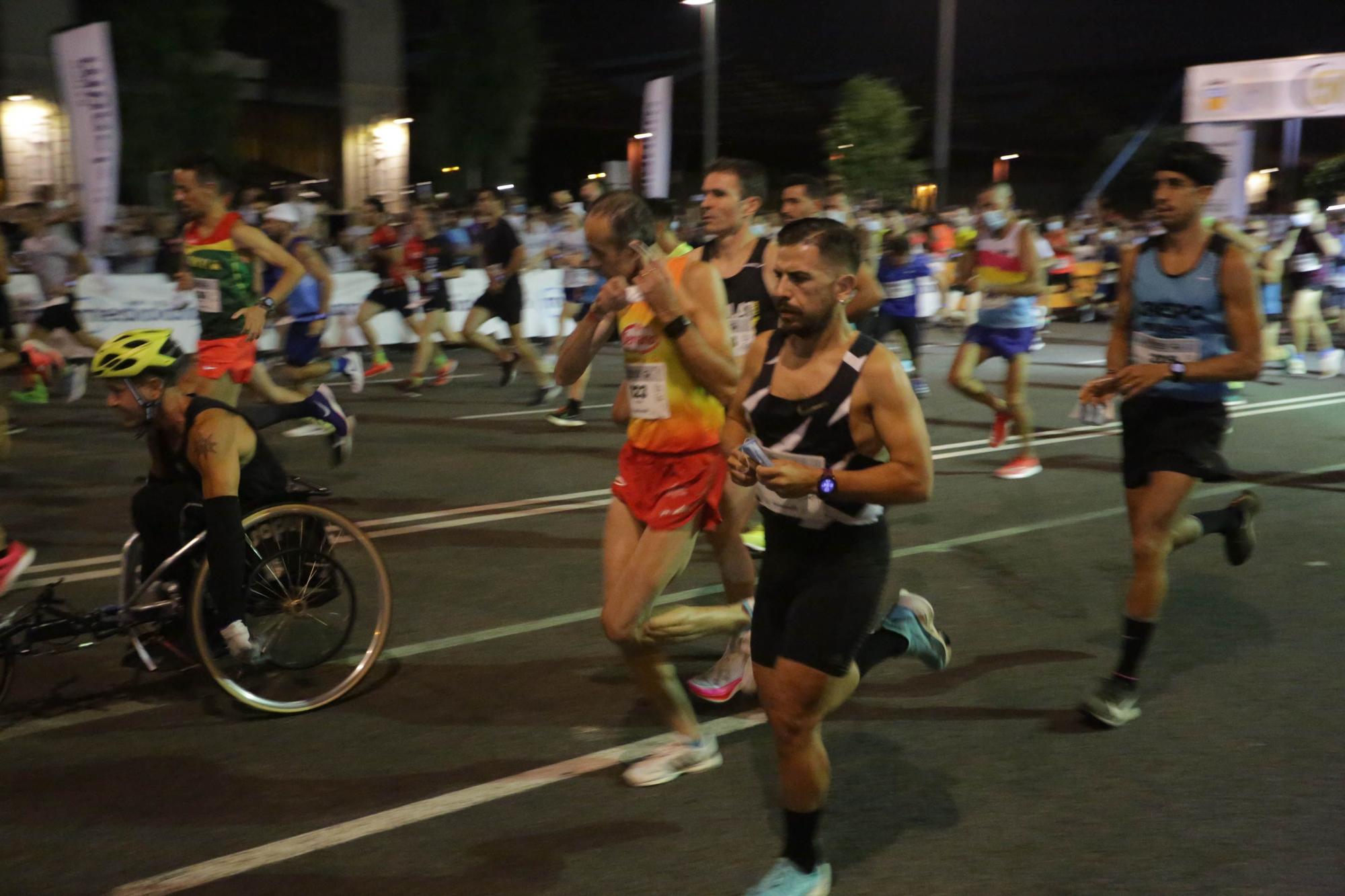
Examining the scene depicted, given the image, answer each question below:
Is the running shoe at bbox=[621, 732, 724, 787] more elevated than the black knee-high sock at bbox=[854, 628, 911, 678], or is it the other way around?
the black knee-high sock at bbox=[854, 628, 911, 678]

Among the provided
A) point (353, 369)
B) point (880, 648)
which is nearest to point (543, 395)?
point (353, 369)

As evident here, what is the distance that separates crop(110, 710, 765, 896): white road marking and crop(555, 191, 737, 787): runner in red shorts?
8.5 inches

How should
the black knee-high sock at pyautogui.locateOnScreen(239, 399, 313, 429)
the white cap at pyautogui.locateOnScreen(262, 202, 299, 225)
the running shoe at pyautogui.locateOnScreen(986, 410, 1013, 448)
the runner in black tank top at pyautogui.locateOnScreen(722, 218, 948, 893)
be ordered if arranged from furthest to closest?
the white cap at pyautogui.locateOnScreen(262, 202, 299, 225), the running shoe at pyautogui.locateOnScreen(986, 410, 1013, 448), the black knee-high sock at pyautogui.locateOnScreen(239, 399, 313, 429), the runner in black tank top at pyautogui.locateOnScreen(722, 218, 948, 893)

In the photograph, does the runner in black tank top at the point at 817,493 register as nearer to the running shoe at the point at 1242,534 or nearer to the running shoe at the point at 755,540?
the running shoe at the point at 1242,534

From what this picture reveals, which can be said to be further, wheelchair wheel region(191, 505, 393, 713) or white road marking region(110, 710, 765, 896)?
wheelchair wheel region(191, 505, 393, 713)

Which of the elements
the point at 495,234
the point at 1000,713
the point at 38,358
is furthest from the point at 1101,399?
the point at 495,234

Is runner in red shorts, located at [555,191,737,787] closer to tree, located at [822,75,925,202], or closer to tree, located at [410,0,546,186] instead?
tree, located at [410,0,546,186]

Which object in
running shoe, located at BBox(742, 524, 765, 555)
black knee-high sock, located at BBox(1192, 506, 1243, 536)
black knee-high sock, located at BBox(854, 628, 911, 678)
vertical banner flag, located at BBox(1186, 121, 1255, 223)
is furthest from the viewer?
vertical banner flag, located at BBox(1186, 121, 1255, 223)

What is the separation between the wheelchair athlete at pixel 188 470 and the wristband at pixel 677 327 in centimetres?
164

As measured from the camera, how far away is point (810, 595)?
3133 mm

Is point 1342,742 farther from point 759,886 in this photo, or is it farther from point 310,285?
point 310,285

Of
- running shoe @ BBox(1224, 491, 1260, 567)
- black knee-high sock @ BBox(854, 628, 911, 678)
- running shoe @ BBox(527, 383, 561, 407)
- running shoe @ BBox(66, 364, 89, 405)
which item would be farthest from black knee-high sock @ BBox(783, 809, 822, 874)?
running shoe @ BBox(66, 364, 89, 405)

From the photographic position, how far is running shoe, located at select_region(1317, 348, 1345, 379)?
14664 mm

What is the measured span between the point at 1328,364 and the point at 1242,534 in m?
10.7
